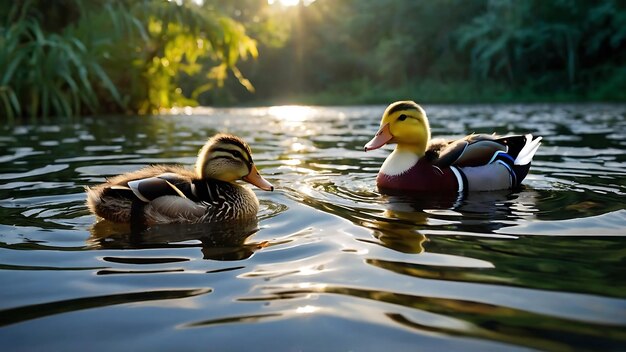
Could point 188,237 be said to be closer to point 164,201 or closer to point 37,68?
point 164,201

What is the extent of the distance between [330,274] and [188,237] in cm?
120

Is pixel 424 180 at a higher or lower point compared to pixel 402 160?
lower

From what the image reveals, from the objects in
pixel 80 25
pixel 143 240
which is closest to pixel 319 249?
pixel 143 240

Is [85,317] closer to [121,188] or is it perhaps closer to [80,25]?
[121,188]

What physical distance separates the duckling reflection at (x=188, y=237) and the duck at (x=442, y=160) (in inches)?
69.5

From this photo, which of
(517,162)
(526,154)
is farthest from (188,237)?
(526,154)

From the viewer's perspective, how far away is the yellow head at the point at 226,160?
15.3 feet

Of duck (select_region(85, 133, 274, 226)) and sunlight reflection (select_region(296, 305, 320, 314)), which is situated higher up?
duck (select_region(85, 133, 274, 226))

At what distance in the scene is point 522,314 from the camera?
2527 millimetres

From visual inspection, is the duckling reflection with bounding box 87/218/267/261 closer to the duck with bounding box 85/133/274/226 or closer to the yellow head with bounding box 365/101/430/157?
the duck with bounding box 85/133/274/226

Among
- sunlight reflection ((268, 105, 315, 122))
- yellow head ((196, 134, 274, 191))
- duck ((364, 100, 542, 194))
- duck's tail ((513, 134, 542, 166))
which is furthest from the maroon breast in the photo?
sunlight reflection ((268, 105, 315, 122))

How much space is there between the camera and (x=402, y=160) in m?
5.87

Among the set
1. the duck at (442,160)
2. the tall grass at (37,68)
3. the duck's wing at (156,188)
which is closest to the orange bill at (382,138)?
the duck at (442,160)

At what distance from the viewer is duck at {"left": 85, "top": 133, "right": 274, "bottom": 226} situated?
4.18 metres
